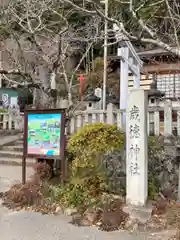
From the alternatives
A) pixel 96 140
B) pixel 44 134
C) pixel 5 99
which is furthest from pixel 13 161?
pixel 5 99

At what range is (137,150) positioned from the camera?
5484 millimetres

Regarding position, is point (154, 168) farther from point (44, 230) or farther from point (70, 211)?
point (44, 230)

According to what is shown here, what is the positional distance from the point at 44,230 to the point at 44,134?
2.29 m

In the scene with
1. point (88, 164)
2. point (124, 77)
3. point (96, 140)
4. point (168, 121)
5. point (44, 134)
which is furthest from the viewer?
point (124, 77)

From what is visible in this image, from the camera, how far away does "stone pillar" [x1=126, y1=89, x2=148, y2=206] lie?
212 inches

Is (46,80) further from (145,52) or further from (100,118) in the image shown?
(145,52)

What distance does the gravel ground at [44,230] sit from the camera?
4.40 meters

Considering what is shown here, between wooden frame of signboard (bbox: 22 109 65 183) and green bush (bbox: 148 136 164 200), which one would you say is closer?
green bush (bbox: 148 136 164 200)

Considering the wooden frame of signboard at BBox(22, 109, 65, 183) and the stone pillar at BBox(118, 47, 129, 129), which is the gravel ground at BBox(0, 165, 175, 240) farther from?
the stone pillar at BBox(118, 47, 129, 129)

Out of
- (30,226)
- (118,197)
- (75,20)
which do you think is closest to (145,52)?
(75,20)

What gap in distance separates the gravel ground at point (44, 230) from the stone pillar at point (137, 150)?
98 cm

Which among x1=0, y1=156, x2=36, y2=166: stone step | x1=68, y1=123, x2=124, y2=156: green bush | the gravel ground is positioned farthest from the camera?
x1=0, y1=156, x2=36, y2=166: stone step

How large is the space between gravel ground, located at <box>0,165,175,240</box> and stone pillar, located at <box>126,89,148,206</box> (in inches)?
38.4

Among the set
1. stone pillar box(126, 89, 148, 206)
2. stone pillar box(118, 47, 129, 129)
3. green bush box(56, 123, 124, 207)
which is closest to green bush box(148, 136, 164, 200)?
stone pillar box(126, 89, 148, 206)
